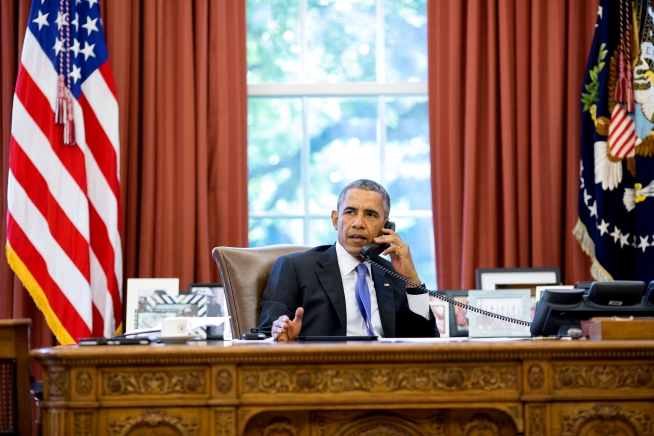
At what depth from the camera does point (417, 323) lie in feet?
10.7

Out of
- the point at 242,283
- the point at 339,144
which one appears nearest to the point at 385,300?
the point at 242,283

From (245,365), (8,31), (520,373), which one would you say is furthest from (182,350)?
(8,31)

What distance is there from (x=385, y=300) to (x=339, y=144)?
1.75m

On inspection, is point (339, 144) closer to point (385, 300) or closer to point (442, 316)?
point (442, 316)

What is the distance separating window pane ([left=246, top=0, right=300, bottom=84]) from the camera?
4.86 m

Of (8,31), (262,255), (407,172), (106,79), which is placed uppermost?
(8,31)

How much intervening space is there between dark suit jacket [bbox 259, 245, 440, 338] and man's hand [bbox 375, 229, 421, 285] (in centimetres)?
15

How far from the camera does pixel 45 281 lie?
13.6 ft

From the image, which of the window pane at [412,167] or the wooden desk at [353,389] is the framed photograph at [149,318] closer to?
the window pane at [412,167]

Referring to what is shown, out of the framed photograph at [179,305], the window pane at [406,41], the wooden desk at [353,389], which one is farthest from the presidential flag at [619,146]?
the wooden desk at [353,389]

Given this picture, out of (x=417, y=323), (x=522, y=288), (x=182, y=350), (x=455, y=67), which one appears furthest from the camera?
(x=455, y=67)

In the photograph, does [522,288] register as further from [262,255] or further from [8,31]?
[8,31]

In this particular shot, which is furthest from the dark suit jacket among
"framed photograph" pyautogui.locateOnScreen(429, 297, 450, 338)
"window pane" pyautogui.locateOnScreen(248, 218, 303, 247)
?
"window pane" pyautogui.locateOnScreen(248, 218, 303, 247)

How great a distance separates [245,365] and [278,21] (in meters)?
3.16
